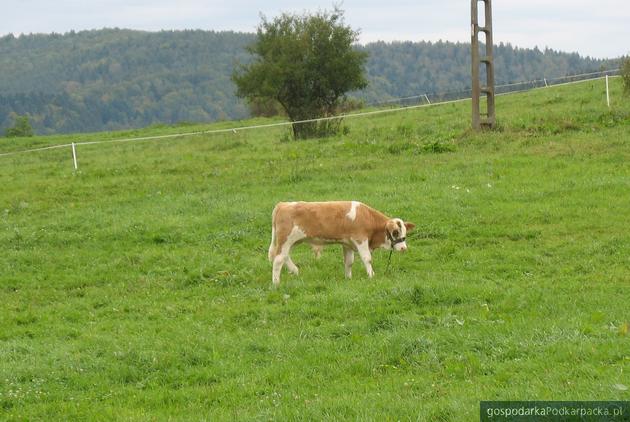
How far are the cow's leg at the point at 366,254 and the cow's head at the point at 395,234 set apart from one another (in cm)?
47

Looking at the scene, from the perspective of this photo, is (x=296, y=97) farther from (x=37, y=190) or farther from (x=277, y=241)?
(x=277, y=241)

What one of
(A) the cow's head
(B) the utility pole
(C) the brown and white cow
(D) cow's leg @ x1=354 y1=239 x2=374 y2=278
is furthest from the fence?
(D) cow's leg @ x1=354 y1=239 x2=374 y2=278

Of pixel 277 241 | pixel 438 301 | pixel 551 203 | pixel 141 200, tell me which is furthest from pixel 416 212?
pixel 141 200

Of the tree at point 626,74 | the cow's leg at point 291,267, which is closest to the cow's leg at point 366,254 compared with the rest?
the cow's leg at point 291,267

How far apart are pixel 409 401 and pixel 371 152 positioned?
737 inches

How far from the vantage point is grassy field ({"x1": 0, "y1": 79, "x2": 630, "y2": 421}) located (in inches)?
376

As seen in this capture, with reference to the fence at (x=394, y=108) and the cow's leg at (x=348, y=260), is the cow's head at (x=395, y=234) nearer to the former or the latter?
the cow's leg at (x=348, y=260)

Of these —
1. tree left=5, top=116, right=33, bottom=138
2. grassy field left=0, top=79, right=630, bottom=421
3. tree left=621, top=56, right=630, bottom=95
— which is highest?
tree left=621, top=56, right=630, bottom=95

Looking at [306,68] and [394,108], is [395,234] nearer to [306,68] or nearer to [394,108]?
[306,68]

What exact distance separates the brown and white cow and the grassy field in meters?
0.45

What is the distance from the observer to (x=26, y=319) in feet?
45.1

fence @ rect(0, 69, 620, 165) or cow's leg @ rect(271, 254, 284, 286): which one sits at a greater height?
fence @ rect(0, 69, 620, 165)

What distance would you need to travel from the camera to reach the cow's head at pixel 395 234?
1534 centimetres

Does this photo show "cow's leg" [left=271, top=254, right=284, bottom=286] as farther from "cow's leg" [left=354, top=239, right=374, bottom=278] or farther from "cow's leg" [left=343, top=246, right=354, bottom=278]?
"cow's leg" [left=354, top=239, right=374, bottom=278]
